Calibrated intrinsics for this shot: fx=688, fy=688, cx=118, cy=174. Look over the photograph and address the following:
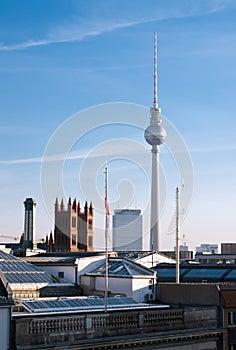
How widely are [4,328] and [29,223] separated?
456 ft

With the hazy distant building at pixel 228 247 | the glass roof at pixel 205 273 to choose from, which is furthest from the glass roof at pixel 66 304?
the hazy distant building at pixel 228 247

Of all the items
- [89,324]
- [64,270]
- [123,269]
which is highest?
[123,269]

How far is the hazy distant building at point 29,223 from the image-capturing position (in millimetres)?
178375

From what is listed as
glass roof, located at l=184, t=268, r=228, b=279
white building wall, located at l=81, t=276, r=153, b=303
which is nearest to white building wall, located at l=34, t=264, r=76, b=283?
white building wall, located at l=81, t=276, r=153, b=303

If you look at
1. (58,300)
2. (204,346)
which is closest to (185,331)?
(204,346)

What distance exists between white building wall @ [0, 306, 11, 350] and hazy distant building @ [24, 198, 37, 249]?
137 meters

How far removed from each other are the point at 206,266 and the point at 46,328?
5875cm

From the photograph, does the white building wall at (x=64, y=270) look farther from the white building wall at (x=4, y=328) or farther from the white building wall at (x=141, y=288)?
the white building wall at (x=4, y=328)

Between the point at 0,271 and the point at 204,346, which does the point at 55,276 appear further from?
the point at 204,346

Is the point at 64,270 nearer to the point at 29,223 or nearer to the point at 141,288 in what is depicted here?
the point at 141,288

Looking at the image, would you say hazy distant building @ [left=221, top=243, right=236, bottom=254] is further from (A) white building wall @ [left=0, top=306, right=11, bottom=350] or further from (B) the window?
(A) white building wall @ [left=0, top=306, right=11, bottom=350]

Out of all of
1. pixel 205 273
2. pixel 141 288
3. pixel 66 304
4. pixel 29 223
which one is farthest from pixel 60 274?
pixel 29 223

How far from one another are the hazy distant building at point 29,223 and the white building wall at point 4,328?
5398 inches

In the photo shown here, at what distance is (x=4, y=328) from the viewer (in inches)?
1582
